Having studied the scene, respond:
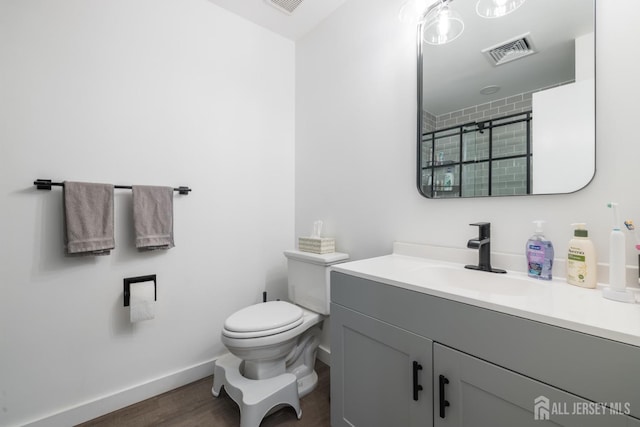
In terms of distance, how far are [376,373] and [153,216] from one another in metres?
1.41

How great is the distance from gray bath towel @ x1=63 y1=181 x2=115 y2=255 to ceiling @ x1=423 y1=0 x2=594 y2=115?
176 cm

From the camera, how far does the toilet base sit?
129cm

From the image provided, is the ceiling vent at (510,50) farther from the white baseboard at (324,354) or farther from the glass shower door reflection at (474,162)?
the white baseboard at (324,354)

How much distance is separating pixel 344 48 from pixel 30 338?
7.81 ft

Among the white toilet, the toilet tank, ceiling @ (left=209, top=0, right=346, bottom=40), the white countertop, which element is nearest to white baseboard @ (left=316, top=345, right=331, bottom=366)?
the white toilet

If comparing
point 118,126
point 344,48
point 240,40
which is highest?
point 240,40

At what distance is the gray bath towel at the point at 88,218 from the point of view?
51.6 inches

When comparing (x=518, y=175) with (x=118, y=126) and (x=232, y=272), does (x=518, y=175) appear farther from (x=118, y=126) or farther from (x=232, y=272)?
(x=118, y=126)

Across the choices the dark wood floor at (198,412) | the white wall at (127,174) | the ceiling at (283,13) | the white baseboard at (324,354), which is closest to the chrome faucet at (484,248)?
the dark wood floor at (198,412)

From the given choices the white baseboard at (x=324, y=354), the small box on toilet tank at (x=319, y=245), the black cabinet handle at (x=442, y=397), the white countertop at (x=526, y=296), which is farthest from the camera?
the white baseboard at (x=324, y=354)

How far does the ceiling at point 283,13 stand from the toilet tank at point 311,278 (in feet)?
5.57

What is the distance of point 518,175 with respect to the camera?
1.12 meters

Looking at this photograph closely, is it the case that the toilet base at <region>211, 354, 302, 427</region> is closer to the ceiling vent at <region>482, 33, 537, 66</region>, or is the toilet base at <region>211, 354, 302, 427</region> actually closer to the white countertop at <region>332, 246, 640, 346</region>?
the white countertop at <region>332, 246, 640, 346</region>

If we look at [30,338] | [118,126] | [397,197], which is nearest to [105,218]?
[118,126]
